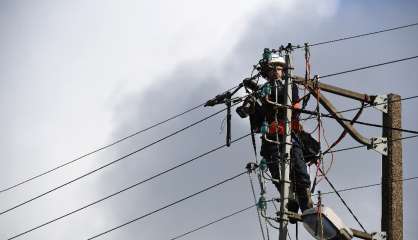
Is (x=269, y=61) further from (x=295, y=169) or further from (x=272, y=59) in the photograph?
(x=295, y=169)

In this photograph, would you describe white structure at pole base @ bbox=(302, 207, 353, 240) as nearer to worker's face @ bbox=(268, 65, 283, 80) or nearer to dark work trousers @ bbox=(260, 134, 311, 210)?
dark work trousers @ bbox=(260, 134, 311, 210)

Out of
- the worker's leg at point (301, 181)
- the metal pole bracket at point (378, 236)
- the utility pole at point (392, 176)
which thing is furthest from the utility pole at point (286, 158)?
the utility pole at point (392, 176)

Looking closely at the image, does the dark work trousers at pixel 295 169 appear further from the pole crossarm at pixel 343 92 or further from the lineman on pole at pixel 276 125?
the pole crossarm at pixel 343 92

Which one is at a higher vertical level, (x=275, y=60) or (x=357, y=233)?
(x=275, y=60)

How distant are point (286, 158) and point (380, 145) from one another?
4.89 ft

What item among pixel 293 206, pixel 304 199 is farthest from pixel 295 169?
pixel 293 206

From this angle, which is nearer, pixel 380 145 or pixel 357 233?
pixel 357 233

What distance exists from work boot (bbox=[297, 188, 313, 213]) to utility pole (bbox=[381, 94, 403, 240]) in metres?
1.00

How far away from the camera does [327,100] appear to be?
1577 cm

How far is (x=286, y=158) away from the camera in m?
14.9

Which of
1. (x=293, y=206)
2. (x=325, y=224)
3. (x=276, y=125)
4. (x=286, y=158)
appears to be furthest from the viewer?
(x=276, y=125)

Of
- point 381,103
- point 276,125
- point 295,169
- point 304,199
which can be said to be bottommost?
point 304,199

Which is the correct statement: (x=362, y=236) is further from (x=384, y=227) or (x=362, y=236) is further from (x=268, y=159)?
(x=268, y=159)

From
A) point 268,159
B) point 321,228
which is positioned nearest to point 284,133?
point 268,159
